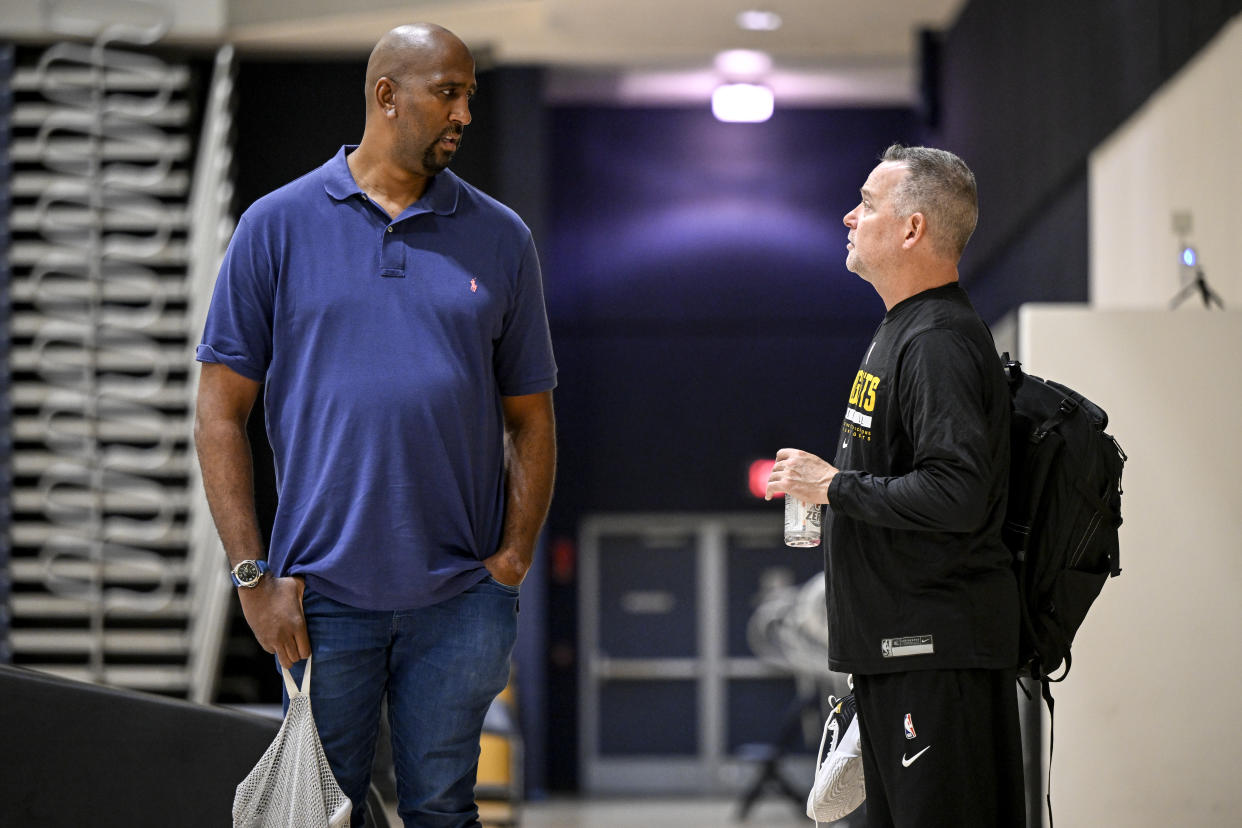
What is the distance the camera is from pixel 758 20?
9.87 m

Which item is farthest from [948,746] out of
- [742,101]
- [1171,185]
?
[742,101]

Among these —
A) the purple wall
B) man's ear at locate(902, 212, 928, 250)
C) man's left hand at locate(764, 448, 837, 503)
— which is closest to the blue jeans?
man's left hand at locate(764, 448, 837, 503)

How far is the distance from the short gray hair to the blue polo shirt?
72cm

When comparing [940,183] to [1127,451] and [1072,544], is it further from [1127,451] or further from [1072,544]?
[1127,451]

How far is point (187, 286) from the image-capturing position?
8523mm

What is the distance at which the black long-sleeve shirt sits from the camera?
2283 mm

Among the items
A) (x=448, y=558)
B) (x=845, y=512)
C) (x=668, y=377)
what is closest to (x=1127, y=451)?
(x=845, y=512)

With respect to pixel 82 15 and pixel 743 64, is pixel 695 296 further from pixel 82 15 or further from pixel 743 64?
pixel 82 15

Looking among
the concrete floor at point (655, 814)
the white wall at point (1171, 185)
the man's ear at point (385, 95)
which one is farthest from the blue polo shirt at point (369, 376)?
the concrete floor at point (655, 814)

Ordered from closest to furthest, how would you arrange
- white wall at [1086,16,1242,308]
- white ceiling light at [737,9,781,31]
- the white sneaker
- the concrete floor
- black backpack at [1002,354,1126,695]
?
black backpack at [1002,354,1126,695]
the white sneaker
white wall at [1086,16,1242,308]
white ceiling light at [737,9,781,31]
the concrete floor

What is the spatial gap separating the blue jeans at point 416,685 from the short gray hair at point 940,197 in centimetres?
98

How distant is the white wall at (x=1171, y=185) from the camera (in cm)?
473

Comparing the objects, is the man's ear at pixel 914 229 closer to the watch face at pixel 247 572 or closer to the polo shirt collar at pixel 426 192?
the polo shirt collar at pixel 426 192

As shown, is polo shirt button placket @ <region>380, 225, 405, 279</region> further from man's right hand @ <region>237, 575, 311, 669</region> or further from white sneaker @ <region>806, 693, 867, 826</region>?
white sneaker @ <region>806, 693, 867, 826</region>
